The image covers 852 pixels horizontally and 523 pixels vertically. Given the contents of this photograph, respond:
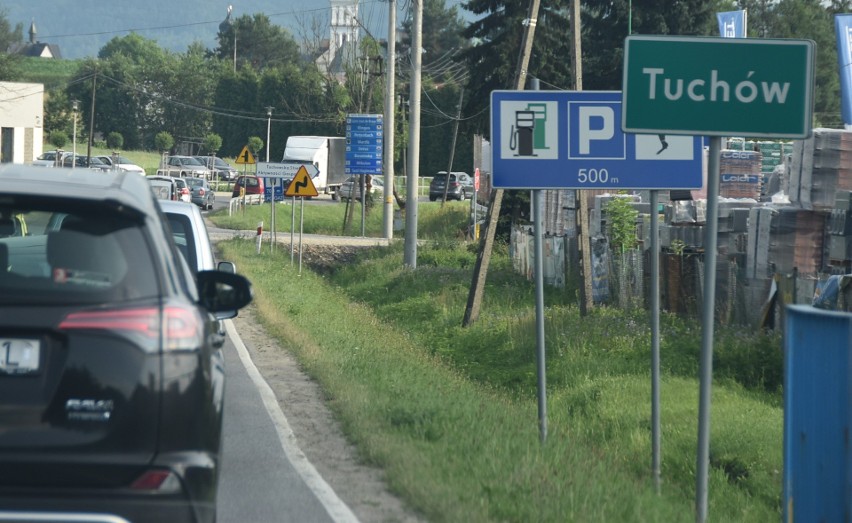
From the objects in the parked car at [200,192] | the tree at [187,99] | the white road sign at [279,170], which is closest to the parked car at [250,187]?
the parked car at [200,192]

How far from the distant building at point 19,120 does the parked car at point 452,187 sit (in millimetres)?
25247

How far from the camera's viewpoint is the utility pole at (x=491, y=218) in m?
19.0

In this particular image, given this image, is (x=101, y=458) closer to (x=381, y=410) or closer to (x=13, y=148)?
(x=381, y=410)

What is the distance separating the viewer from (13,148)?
7469 cm

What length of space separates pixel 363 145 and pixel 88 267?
39762 mm

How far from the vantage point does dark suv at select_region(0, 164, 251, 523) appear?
4.30 metres

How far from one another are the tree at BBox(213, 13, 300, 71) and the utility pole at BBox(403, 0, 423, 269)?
102 metres

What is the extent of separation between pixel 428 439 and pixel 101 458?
15.3 ft

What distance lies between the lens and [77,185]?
4.84 meters

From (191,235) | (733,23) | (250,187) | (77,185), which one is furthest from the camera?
(250,187)

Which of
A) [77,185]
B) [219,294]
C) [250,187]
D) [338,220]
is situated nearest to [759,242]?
[219,294]

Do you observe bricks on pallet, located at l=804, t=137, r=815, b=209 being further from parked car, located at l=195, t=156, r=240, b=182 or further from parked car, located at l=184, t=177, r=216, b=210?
parked car, located at l=195, t=156, r=240, b=182

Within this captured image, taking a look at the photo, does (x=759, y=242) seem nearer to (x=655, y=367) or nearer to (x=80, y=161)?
(x=655, y=367)

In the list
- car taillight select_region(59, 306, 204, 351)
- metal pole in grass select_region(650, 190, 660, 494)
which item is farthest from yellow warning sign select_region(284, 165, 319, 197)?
car taillight select_region(59, 306, 204, 351)
